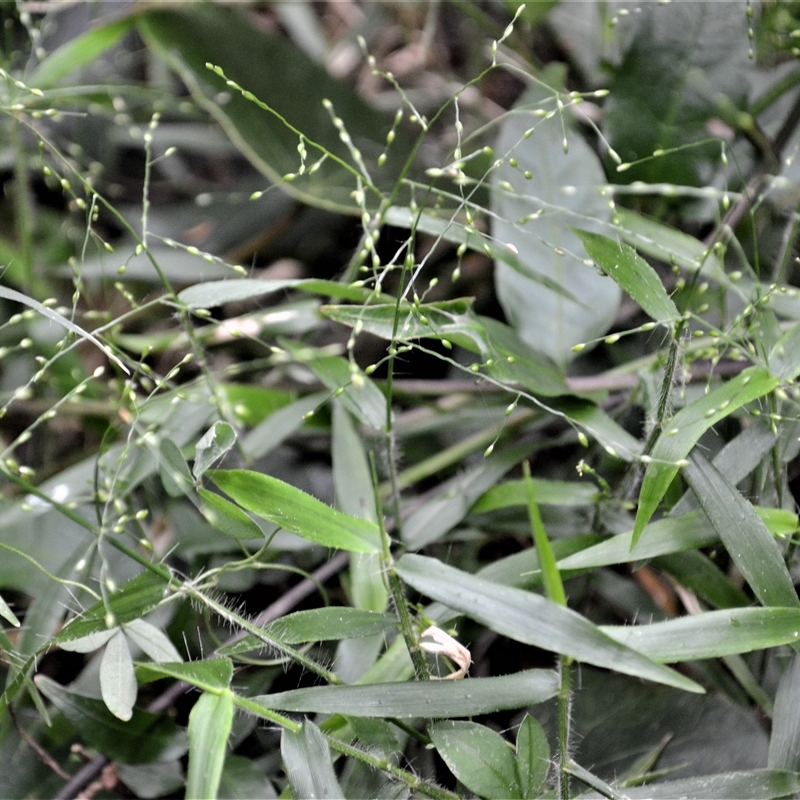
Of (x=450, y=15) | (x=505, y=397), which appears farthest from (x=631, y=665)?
(x=450, y=15)

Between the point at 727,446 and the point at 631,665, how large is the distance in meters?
0.21

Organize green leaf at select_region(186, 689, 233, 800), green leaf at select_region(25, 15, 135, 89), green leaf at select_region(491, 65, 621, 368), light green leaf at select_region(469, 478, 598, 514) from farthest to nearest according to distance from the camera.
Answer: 1. green leaf at select_region(25, 15, 135, 89)
2. green leaf at select_region(491, 65, 621, 368)
3. light green leaf at select_region(469, 478, 598, 514)
4. green leaf at select_region(186, 689, 233, 800)

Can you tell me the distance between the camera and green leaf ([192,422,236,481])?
480 millimetres

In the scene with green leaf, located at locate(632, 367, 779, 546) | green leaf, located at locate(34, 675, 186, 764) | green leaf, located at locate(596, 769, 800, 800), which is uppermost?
green leaf, located at locate(632, 367, 779, 546)

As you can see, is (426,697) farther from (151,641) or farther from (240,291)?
(240,291)

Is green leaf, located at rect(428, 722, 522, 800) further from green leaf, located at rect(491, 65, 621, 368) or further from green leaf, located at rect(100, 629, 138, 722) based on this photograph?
green leaf, located at rect(491, 65, 621, 368)

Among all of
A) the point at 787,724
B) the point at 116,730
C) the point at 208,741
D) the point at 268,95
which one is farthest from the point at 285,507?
the point at 268,95

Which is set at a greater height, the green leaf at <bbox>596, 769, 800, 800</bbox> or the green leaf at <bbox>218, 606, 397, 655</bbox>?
the green leaf at <bbox>218, 606, 397, 655</bbox>

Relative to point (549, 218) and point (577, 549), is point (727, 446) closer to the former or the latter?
point (577, 549)

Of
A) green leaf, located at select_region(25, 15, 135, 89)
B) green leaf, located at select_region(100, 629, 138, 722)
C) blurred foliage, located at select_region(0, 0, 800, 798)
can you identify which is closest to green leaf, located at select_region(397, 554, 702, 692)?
blurred foliage, located at select_region(0, 0, 800, 798)

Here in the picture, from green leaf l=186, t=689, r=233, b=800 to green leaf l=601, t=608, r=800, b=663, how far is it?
24 centimetres

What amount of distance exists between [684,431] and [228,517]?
0.33 meters

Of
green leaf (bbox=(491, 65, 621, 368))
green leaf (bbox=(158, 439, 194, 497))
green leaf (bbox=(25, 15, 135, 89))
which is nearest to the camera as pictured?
green leaf (bbox=(158, 439, 194, 497))

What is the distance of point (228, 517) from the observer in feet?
1.70
